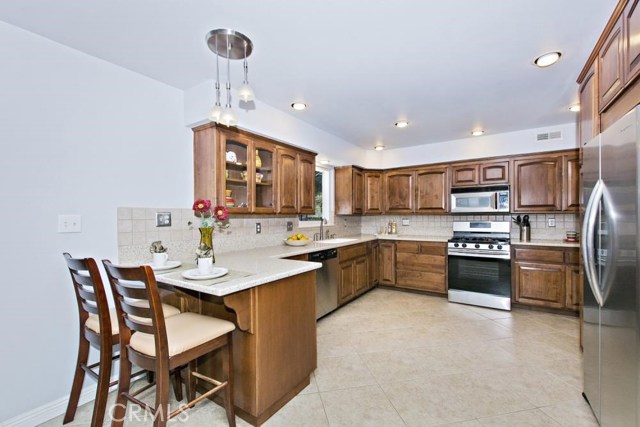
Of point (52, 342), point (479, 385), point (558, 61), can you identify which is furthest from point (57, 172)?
point (558, 61)

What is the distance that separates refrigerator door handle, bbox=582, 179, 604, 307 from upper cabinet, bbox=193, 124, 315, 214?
2.52 metres

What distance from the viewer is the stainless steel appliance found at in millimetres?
3760

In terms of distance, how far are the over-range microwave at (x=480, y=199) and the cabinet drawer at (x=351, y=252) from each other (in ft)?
4.91

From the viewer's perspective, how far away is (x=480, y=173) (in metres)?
4.26

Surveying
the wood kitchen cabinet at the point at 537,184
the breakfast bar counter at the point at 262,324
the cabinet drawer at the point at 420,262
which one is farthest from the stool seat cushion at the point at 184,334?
the wood kitchen cabinet at the point at 537,184

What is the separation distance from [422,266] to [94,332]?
394 centimetres

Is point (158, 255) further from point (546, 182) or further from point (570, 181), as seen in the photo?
point (570, 181)

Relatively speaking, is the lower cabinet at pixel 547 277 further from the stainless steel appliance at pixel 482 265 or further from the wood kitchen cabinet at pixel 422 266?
the wood kitchen cabinet at pixel 422 266

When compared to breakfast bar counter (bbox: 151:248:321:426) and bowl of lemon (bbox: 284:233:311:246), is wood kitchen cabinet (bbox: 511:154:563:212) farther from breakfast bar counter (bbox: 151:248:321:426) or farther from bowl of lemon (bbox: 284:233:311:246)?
breakfast bar counter (bbox: 151:248:321:426)

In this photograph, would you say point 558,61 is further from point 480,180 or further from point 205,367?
point 205,367

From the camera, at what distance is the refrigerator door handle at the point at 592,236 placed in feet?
5.23

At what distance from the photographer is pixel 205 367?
6.64 feet

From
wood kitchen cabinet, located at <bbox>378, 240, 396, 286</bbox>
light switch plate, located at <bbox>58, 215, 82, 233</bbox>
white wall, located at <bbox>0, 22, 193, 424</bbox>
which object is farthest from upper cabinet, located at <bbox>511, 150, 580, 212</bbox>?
light switch plate, located at <bbox>58, 215, 82, 233</bbox>

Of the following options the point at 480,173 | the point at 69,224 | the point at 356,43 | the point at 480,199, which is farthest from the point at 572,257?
the point at 69,224
